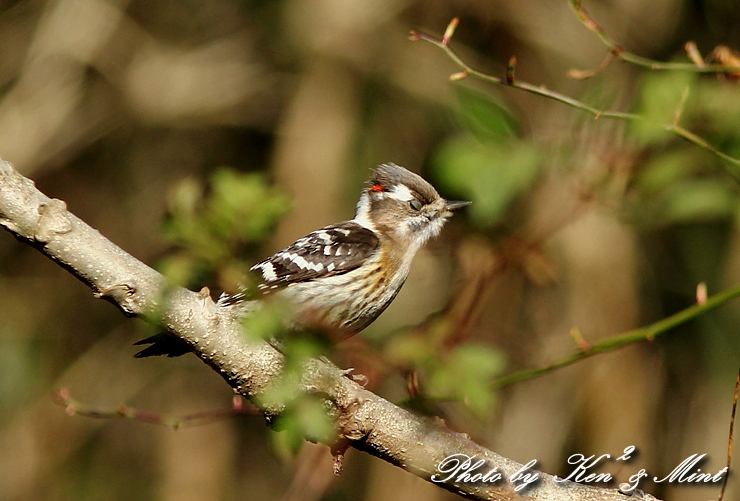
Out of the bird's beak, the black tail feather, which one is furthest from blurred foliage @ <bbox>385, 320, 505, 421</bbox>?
the bird's beak

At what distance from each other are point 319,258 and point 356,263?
0.19 m

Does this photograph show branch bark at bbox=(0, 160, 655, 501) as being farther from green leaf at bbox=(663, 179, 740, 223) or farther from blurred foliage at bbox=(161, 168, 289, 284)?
green leaf at bbox=(663, 179, 740, 223)

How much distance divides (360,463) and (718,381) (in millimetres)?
3064

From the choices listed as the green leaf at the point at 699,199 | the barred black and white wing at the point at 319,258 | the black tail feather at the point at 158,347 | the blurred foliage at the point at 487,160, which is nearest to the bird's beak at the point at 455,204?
the barred black and white wing at the point at 319,258

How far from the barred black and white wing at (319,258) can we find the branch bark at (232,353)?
111 centimetres

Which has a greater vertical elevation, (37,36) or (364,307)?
(37,36)

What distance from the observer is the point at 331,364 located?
10.2 ft

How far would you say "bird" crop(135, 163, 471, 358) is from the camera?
13.3 ft

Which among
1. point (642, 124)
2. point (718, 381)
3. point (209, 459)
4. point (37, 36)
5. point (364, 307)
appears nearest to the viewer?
point (642, 124)

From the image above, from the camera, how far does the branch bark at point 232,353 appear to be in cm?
239

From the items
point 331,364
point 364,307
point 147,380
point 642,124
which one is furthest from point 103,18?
point 642,124

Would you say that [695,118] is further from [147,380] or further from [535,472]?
[147,380]

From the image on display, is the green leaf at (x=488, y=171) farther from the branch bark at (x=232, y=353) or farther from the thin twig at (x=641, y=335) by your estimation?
the branch bark at (x=232, y=353)

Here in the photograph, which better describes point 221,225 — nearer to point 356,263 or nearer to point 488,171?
point 488,171
